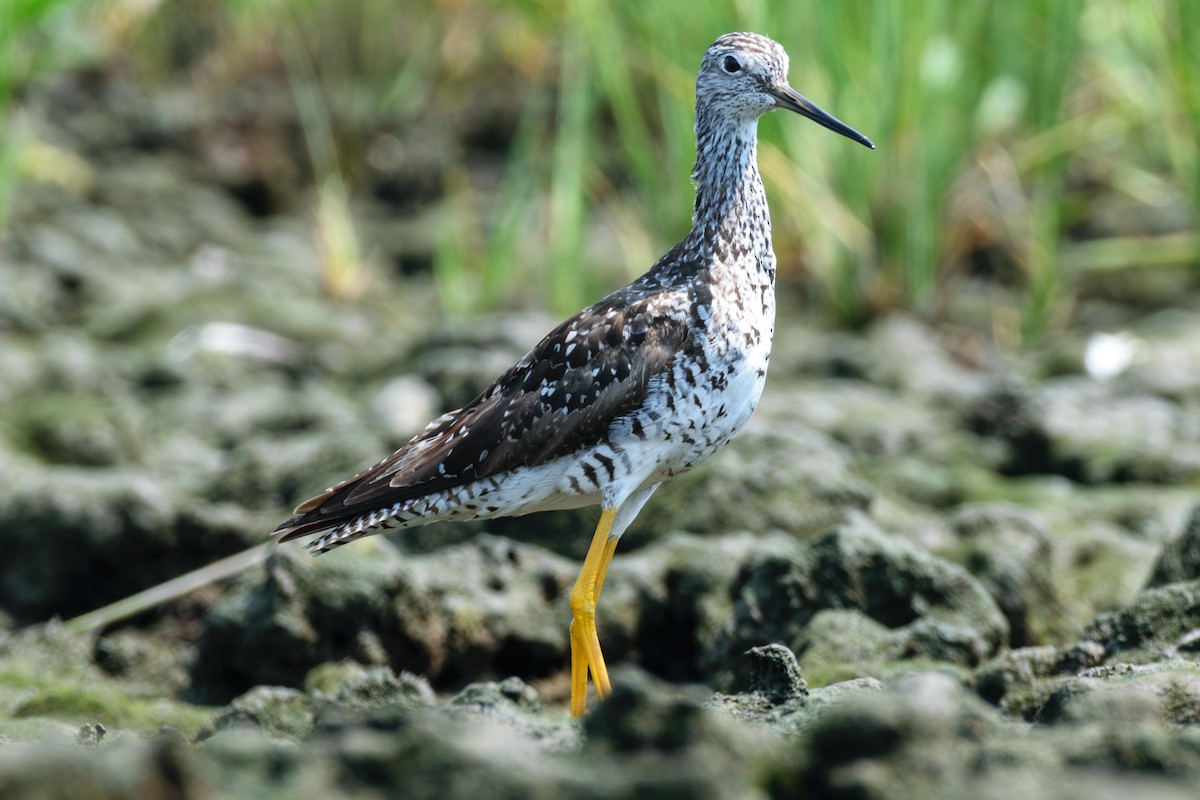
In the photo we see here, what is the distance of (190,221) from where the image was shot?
15.0 metres

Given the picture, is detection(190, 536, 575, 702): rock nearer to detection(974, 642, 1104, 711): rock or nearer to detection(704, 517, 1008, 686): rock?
detection(704, 517, 1008, 686): rock

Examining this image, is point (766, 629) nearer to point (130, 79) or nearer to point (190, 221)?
point (190, 221)

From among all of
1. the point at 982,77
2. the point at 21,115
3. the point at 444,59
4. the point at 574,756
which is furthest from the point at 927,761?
the point at 444,59

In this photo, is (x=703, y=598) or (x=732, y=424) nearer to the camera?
(x=732, y=424)

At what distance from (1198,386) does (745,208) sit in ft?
16.5

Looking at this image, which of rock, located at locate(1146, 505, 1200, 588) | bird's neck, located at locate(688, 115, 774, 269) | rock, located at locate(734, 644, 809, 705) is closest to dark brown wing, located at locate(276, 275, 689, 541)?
bird's neck, located at locate(688, 115, 774, 269)

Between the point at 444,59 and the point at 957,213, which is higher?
the point at 444,59

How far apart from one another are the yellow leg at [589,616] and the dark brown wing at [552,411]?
0.37 meters

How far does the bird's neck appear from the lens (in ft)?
19.4

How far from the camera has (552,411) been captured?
18.7 feet

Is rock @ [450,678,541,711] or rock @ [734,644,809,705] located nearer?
rock @ [734,644,809,705]

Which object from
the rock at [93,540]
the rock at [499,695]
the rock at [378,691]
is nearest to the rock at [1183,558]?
the rock at [499,695]

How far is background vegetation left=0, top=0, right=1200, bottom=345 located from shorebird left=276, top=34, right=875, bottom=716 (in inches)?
189

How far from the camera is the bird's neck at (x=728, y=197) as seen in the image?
592 centimetres
